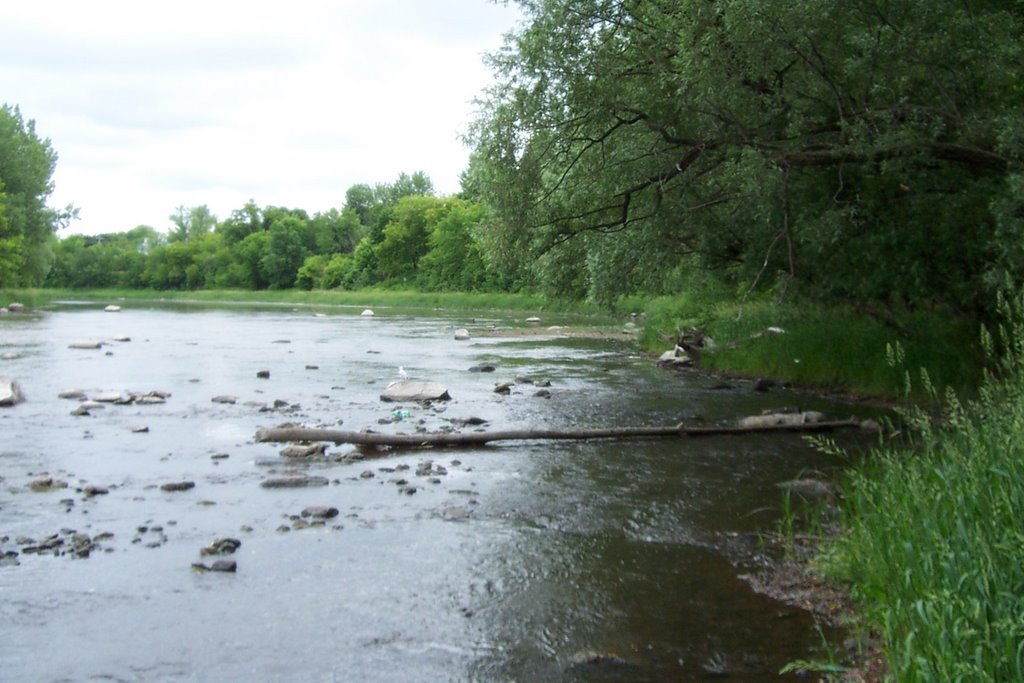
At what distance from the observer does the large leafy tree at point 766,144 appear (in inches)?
468

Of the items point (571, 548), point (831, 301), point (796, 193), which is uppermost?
point (796, 193)

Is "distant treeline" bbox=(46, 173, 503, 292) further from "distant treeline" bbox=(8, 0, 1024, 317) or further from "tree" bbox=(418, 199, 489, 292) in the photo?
"distant treeline" bbox=(8, 0, 1024, 317)

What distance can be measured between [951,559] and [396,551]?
5017mm

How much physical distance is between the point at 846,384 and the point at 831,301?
2455 millimetres

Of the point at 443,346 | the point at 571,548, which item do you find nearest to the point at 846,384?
the point at 571,548

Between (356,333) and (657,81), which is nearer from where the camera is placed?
(657,81)

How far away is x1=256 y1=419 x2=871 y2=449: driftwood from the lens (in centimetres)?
1319

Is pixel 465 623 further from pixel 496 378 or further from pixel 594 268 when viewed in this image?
pixel 496 378

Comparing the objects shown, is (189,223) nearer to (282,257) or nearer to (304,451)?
(282,257)

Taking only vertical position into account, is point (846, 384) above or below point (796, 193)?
below

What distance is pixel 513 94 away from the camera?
16.3m

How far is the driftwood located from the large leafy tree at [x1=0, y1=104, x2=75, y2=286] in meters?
57.6

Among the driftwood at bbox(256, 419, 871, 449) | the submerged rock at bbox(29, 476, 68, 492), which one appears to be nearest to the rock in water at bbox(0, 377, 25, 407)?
the driftwood at bbox(256, 419, 871, 449)

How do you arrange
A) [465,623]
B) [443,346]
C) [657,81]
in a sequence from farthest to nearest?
[443,346]
[657,81]
[465,623]
